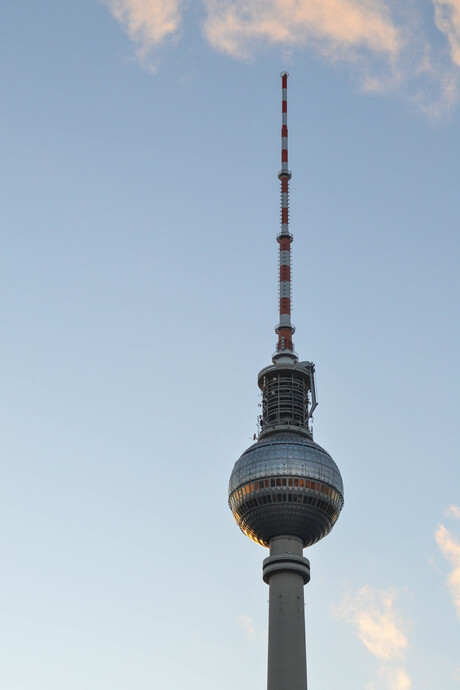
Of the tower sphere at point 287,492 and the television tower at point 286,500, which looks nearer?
the television tower at point 286,500

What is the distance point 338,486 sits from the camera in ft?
382

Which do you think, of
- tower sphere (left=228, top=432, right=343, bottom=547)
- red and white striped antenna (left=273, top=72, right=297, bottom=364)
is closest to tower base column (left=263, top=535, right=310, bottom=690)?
tower sphere (left=228, top=432, right=343, bottom=547)

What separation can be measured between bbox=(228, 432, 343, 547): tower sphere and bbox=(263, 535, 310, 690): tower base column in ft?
7.85

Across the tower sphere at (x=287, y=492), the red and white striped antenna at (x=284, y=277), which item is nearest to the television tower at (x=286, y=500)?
the tower sphere at (x=287, y=492)

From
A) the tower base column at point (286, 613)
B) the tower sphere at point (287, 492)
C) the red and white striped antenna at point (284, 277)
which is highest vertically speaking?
the red and white striped antenna at point (284, 277)

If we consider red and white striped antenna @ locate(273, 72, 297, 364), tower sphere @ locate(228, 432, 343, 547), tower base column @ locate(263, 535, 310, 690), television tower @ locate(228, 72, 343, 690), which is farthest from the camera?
red and white striped antenna @ locate(273, 72, 297, 364)

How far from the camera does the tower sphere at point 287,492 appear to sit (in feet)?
368

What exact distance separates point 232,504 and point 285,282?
1401 inches

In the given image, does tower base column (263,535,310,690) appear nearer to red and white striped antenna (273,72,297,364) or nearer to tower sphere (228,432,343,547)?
tower sphere (228,432,343,547)

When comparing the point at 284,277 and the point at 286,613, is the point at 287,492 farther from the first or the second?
the point at 284,277

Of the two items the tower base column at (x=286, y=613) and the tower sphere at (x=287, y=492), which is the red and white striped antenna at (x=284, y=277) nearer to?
the tower sphere at (x=287, y=492)

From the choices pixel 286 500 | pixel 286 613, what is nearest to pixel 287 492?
pixel 286 500

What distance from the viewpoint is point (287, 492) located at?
112000 millimetres

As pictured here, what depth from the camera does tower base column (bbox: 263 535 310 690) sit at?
10119 cm
